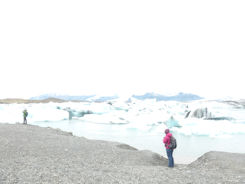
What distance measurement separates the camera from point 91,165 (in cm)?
866

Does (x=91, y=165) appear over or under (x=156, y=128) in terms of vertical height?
over

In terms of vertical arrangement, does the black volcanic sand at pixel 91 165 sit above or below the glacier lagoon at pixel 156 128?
above

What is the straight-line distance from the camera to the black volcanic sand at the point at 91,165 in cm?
663

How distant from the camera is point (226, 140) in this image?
19.9 metres

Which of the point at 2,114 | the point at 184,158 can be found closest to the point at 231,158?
the point at 184,158

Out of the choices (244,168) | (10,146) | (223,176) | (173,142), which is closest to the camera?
(223,176)

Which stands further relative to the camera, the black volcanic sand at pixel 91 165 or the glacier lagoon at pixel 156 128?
the glacier lagoon at pixel 156 128

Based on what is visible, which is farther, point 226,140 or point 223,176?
point 226,140

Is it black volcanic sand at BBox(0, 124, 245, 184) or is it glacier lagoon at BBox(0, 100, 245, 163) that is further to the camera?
glacier lagoon at BBox(0, 100, 245, 163)

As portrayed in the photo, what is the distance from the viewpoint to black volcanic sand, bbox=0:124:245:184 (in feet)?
21.8

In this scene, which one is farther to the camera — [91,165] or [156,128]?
[156,128]

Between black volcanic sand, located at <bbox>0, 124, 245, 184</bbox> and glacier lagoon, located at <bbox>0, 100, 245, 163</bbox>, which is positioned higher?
black volcanic sand, located at <bbox>0, 124, 245, 184</bbox>

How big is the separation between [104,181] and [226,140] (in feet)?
51.0

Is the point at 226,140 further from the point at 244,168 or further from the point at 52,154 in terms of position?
the point at 52,154
